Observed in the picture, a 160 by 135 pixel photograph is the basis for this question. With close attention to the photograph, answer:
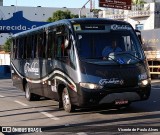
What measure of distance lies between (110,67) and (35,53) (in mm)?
4506

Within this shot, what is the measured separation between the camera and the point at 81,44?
11312 millimetres

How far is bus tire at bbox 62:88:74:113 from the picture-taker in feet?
38.8

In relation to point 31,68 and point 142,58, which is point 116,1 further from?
point 142,58

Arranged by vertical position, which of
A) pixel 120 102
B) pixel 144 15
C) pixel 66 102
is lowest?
pixel 66 102

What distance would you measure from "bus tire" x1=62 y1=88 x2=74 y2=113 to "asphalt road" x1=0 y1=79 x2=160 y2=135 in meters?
0.16

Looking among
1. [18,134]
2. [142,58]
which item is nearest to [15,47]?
[142,58]

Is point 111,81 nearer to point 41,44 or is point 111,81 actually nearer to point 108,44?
point 108,44

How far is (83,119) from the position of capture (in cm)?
1082

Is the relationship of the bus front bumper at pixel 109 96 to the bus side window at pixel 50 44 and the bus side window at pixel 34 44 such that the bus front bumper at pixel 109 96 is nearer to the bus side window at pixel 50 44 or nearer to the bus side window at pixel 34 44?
the bus side window at pixel 50 44

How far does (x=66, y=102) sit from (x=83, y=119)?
135 cm

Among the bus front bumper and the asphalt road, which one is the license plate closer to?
the bus front bumper

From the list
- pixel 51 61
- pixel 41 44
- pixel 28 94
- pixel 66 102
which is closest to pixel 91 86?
pixel 66 102

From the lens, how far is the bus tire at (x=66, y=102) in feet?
38.8

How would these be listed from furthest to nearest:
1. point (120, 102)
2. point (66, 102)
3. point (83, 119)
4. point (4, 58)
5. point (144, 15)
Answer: point (144, 15) < point (4, 58) < point (66, 102) < point (120, 102) < point (83, 119)
